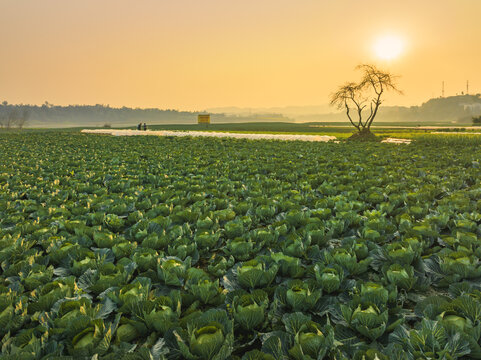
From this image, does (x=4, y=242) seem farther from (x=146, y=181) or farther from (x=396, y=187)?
(x=396, y=187)

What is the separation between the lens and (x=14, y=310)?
308 centimetres

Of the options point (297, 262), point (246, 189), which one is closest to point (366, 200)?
point (246, 189)

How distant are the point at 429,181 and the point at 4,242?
10.5m

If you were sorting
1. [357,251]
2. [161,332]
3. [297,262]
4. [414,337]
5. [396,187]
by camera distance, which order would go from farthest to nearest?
[396,187], [357,251], [297,262], [161,332], [414,337]

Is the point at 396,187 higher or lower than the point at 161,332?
higher

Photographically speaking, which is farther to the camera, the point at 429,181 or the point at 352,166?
the point at 352,166

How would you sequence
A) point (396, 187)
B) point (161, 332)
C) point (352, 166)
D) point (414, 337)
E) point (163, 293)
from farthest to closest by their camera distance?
point (352, 166) → point (396, 187) → point (163, 293) → point (161, 332) → point (414, 337)

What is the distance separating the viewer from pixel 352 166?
504 inches

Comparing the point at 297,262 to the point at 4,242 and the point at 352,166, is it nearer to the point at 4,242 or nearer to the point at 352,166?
the point at 4,242

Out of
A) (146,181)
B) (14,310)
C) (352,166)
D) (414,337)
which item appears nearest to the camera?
(414,337)

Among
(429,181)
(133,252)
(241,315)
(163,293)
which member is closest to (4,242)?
(133,252)

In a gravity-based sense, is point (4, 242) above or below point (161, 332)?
above

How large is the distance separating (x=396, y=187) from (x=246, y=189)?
3.90 metres

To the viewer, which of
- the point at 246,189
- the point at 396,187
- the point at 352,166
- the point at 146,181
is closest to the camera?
the point at 396,187
